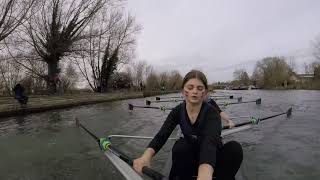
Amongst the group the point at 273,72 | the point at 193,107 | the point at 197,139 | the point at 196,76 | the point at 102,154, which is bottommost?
the point at 102,154

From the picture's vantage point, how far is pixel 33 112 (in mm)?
17250

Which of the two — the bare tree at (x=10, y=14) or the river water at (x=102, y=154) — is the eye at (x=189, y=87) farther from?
the bare tree at (x=10, y=14)

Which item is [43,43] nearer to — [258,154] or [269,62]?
[258,154]

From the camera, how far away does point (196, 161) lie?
3.12 metres

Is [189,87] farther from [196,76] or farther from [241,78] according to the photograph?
[241,78]

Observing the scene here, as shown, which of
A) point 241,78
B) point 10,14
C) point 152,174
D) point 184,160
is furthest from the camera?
point 241,78

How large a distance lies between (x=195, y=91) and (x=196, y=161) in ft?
2.11

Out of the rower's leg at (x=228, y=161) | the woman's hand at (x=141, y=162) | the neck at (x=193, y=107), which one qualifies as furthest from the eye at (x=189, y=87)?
the woman's hand at (x=141, y=162)

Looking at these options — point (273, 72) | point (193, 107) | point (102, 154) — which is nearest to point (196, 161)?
point (193, 107)

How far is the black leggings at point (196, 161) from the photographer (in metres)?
3.02

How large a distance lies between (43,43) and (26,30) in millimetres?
1622

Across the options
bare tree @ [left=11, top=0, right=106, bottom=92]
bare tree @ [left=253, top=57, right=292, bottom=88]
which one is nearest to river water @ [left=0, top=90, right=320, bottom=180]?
bare tree @ [left=11, top=0, right=106, bottom=92]

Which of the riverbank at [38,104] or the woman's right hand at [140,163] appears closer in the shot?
the woman's right hand at [140,163]

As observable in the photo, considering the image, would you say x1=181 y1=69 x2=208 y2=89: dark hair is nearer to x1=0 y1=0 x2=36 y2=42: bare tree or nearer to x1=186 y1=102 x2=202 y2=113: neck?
x1=186 y1=102 x2=202 y2=113: neck
